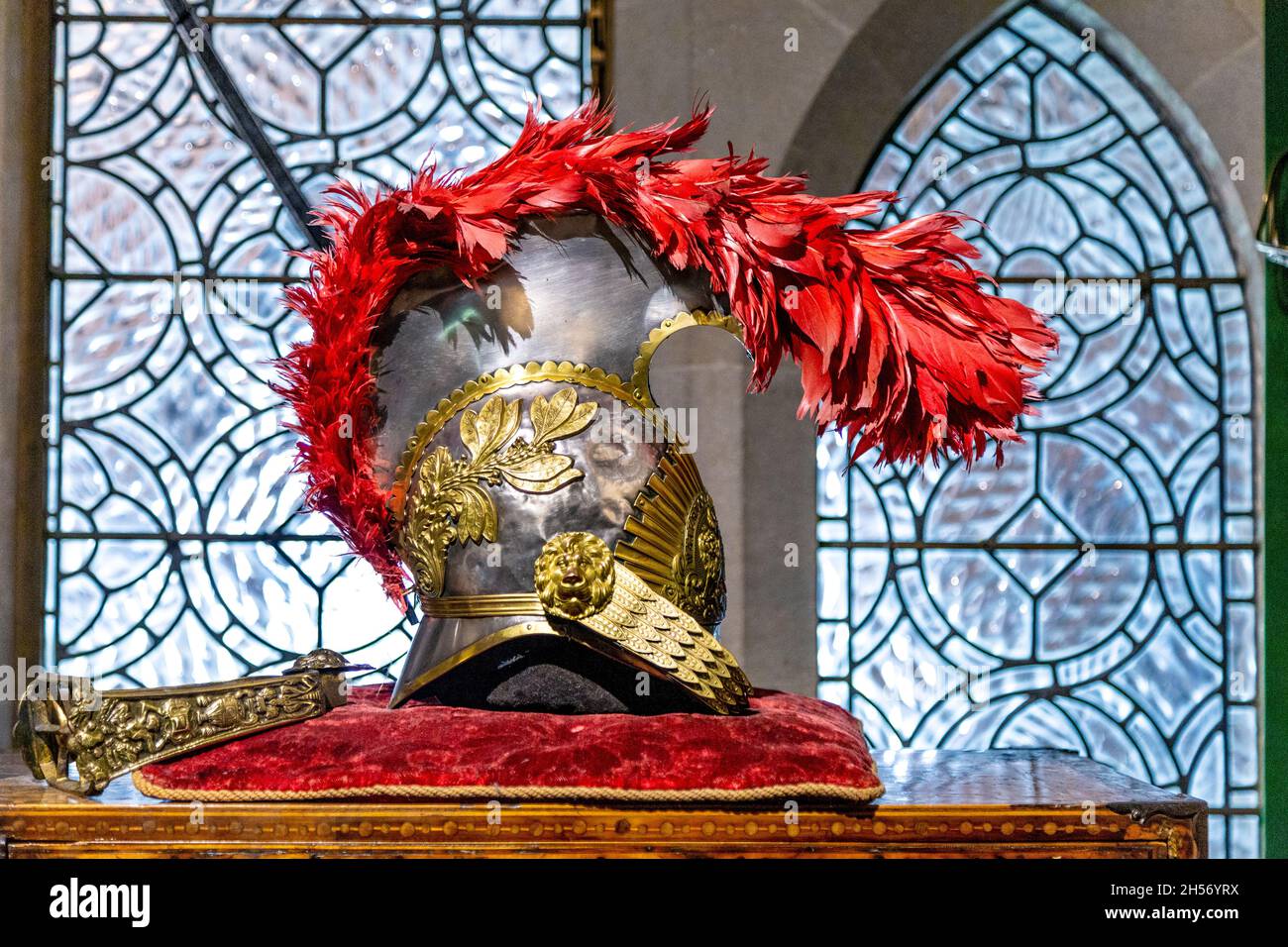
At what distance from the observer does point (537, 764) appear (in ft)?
4.44

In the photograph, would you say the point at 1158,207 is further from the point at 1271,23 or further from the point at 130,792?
the point at 130,792

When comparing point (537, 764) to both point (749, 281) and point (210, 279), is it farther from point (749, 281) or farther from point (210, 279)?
point (210, 279)

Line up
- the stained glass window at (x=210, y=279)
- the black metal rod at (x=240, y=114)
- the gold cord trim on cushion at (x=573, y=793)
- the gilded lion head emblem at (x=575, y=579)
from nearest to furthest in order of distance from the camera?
the gold cord trim on cushion at (x=573, y=793)
the gilded lion head emblem at (x=575, y=579)
the black metal rod at (x=240, y=114)
the stained glass window at (x=210, y=279)

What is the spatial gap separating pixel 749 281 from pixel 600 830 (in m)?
0.61

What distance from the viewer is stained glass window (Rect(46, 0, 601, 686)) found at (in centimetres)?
297

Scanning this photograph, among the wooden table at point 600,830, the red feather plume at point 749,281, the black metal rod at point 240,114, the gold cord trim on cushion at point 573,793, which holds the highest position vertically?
the black metal rod at point 240,114

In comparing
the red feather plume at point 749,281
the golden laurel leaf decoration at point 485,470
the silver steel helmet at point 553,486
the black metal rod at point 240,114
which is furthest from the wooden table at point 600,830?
the black metal rod at point 240,114

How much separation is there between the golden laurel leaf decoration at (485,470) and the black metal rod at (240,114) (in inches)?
17.5

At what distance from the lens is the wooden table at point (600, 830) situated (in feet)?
4.42

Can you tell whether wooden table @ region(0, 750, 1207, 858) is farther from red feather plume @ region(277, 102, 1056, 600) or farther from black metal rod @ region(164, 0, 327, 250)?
black metal rod @ region(164, 0, 327, 250)

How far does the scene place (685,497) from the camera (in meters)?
1.61

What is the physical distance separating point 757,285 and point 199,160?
1.87 meters

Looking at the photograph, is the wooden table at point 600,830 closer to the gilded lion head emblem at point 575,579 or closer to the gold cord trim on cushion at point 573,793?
the gold cord trim on cushion at point 573,793
